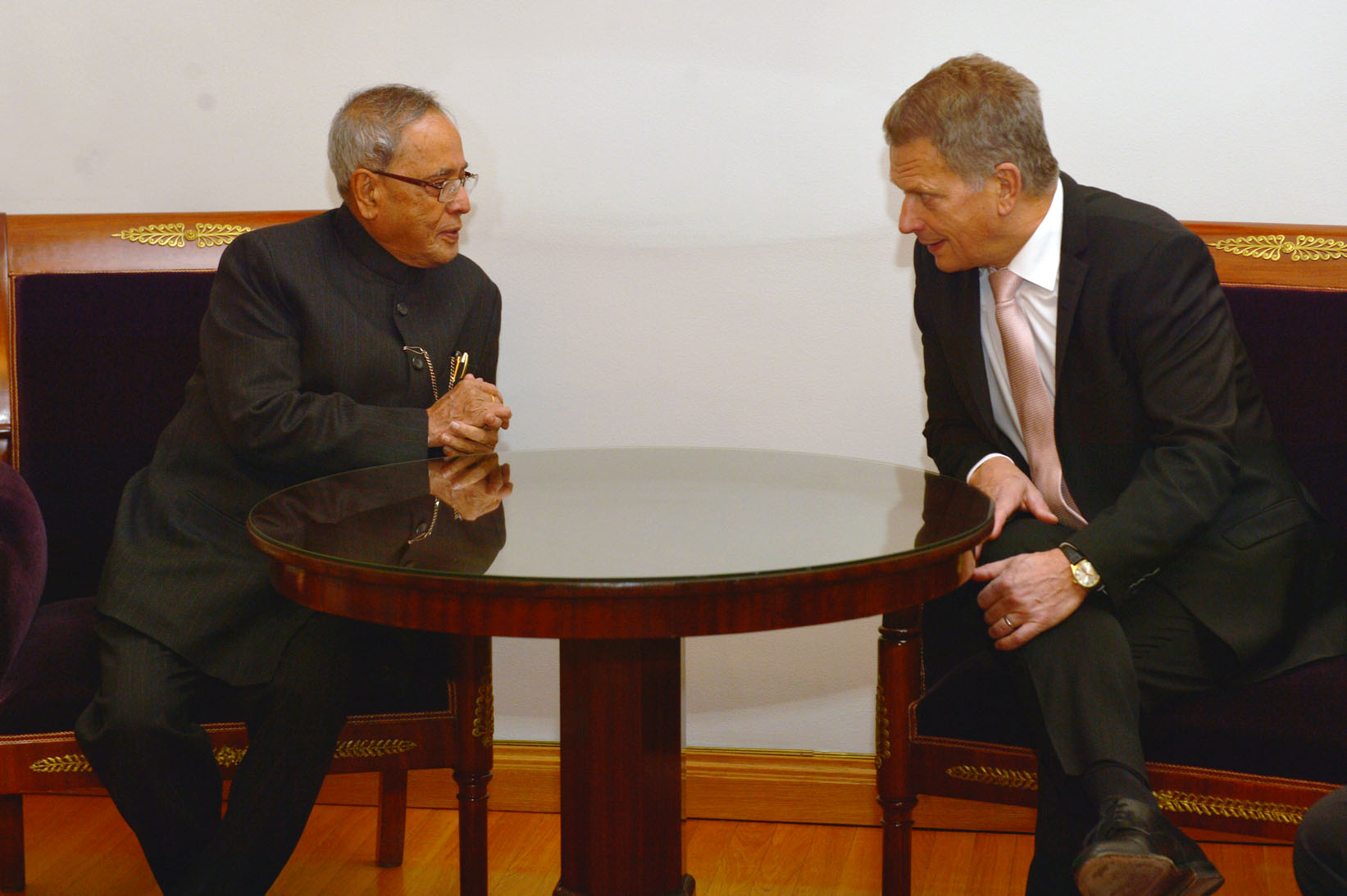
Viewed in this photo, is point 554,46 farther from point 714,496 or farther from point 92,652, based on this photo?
point 92,652

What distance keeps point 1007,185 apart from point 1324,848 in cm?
103

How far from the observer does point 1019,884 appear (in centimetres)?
241

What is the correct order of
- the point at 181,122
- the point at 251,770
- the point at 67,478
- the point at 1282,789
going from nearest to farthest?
the point at 1282,789 < the point at 251,770 < the point at 67,478 < the point at 181,122

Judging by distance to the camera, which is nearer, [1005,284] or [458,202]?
[1005,284]

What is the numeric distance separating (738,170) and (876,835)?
1.43 metres

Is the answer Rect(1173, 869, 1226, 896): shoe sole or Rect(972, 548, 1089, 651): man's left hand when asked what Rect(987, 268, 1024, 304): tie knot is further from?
Rect(1173, 869, 1226, 896): shoe sole

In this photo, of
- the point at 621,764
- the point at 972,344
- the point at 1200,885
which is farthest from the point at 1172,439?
the point at 621,764

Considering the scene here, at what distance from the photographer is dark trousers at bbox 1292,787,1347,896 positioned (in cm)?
139

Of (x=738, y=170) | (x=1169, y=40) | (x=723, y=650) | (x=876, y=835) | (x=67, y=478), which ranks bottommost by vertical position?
(x=876, y=835)

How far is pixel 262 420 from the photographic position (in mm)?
2062

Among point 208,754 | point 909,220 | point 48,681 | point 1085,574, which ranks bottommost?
point 208,754

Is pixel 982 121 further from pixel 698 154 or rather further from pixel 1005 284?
pixel 698 154

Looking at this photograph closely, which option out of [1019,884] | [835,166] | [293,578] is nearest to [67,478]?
[293,578]

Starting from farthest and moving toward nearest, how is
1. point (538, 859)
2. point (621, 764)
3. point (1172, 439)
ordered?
point (538, 859), point (1172, 439), point (621, 764)
